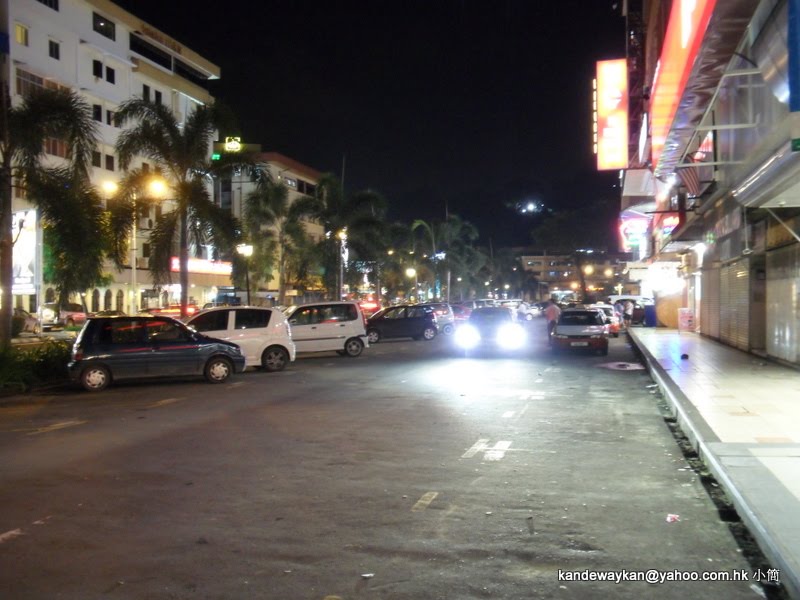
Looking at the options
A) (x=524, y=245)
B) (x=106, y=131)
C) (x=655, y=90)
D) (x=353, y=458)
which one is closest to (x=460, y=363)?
(x=655, y=90)

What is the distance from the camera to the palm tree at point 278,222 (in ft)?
146

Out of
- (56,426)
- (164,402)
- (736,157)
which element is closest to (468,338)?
(736,157)

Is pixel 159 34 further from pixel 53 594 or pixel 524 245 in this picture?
pixel 524 245

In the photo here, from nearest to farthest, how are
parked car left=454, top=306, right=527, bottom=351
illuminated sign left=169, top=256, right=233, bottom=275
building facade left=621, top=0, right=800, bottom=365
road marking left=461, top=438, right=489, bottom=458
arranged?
1. road marking left=461, top=438, right=489, bottom=458
2. building facade left=621, top=0, right=800, bottom=365
3. parked car left=454, top=306, right=527, bottom=351
4. illuminated sign left=169, top=256, right=233, bottom=275

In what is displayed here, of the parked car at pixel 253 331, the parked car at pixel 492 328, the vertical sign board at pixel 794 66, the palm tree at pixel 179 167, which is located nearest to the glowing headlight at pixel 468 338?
the parked car at pixel 492 328

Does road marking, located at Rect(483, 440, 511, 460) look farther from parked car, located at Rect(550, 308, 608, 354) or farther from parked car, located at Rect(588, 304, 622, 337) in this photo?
parked car, located at Rect(588, 304, 622, 337)

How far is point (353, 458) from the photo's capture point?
30.6ft

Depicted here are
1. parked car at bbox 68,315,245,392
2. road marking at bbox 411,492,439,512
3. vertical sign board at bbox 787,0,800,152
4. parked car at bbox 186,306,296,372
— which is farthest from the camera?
parked car at bbox 186,306,296,372

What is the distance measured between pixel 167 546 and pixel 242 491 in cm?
174

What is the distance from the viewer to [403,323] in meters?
33.0

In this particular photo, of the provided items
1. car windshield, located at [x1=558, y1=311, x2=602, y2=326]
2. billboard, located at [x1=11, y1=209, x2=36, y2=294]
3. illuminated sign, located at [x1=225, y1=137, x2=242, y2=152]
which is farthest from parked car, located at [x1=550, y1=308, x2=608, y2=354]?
billboard, located at [x1=11, y1=209, x2=36, y2=294]

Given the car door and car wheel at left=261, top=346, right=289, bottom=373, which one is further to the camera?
car wheel at left=261, top=346, right=289, bottom=373

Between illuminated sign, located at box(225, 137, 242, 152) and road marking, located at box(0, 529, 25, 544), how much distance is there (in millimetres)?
21563

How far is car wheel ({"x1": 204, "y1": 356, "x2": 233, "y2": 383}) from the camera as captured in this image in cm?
1755
